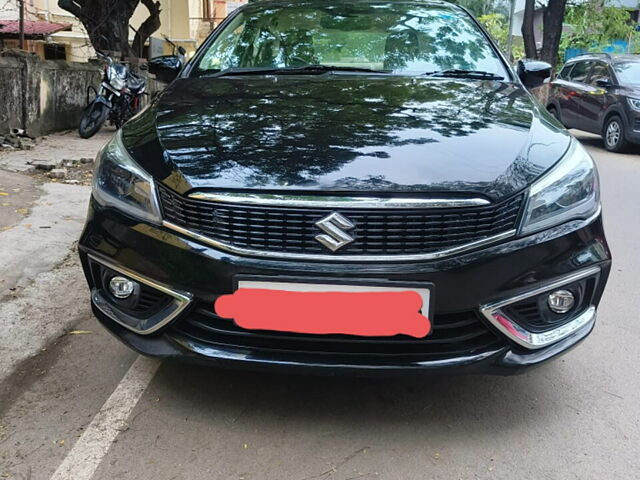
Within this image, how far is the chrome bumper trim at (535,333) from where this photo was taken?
223cm

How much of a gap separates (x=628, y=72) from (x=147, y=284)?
1123 centimetres

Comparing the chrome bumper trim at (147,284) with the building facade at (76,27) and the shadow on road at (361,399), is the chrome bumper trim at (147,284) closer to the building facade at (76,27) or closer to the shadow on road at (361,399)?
the shadow on road at (361,399)

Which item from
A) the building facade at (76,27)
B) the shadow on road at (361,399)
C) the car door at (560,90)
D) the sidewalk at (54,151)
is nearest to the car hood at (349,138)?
the shadow on road at (361,399)

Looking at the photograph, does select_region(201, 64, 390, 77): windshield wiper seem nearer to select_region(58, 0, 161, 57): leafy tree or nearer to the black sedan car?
the black sedan car

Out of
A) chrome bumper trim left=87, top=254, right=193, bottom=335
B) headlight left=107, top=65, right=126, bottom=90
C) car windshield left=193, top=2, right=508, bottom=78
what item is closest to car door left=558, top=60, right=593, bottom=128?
headlight left=107, top=65, right=126, bottom=90

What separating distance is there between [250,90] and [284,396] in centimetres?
143

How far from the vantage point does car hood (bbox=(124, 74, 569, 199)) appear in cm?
226

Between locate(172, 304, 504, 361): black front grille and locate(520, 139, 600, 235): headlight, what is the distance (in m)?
0.38

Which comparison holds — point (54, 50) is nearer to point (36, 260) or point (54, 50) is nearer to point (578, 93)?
point (578, 93)

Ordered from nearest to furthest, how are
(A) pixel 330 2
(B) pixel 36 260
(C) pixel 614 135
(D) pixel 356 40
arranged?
(D) pixel 356 40
(A) pixel 330 2
(B) pixel 36 260
(C) pixel 614 135

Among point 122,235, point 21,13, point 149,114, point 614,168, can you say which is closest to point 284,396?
point 122,235

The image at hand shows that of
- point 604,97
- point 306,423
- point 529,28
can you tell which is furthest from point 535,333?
point 529,28

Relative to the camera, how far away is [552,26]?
60.0 ft

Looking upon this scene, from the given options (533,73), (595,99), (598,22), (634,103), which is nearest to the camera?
(533,73)
